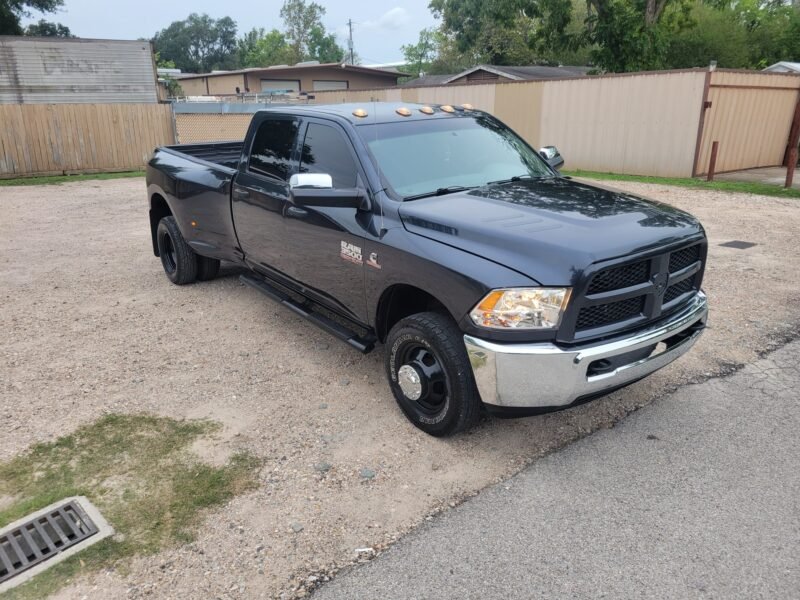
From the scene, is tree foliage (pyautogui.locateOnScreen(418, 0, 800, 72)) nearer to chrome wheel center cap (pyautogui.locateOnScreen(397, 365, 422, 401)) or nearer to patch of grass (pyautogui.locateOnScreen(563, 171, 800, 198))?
patch of grass (pyautogui.locateOnScreen(563, 171, 800, 198))

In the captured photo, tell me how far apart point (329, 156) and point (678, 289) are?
8.17 ft

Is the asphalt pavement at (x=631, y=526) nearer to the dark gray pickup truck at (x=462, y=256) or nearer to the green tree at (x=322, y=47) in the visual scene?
the dark gray pickup truck at (x=462, y=256)

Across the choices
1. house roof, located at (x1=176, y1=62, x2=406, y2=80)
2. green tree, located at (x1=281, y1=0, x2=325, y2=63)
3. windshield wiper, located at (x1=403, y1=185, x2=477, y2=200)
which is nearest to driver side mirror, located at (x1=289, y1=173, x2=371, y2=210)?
windshield wiper, located at (x1=403, y1=185, x2=477, y2=200)

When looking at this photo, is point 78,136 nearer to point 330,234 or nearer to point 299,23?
point 330,234

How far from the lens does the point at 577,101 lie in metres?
17.6

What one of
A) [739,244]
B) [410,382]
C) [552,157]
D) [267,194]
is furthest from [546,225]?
[739,244]

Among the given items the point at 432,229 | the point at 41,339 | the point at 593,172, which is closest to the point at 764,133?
the point at 593,172

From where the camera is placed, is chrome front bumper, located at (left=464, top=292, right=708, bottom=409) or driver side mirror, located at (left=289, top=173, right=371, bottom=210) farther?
driver side mirror, located at (left=289, top=173, right=371, bottom=210)

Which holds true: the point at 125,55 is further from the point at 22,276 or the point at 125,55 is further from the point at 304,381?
the point at 304,381

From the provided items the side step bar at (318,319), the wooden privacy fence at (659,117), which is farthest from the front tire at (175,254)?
the wooden privacy fence at (659,117)

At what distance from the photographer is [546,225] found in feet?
11.0

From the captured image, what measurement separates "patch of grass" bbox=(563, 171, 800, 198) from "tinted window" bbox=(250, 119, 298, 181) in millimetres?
11346

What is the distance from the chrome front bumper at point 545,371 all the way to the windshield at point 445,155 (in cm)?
134

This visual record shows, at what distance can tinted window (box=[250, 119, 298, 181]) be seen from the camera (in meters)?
4.86
